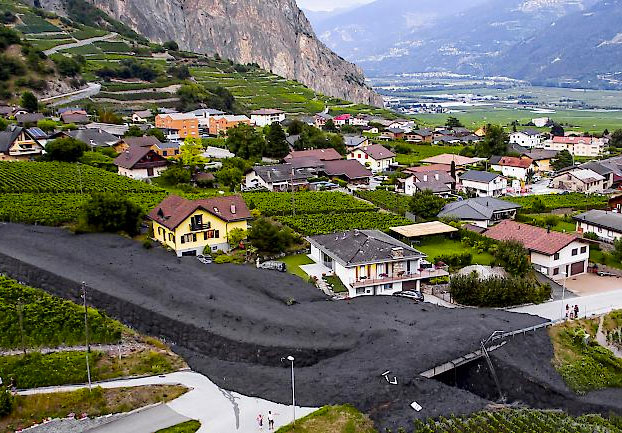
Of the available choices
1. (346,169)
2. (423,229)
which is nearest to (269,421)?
(423,229)

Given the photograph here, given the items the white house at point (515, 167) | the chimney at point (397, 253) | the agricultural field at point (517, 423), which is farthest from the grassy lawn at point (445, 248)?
the white house at point (515, 167)

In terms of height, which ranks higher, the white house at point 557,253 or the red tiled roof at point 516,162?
the red tiled roof at point 516,162

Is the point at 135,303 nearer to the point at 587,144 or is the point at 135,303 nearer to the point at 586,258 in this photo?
the point at 586,258

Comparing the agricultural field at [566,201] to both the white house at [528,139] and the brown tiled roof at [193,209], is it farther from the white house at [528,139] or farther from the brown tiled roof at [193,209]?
the white house at [528,139]

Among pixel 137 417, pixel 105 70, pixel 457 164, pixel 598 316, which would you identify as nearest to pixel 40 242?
pixel 137 417

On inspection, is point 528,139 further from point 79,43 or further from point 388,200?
point 79,43

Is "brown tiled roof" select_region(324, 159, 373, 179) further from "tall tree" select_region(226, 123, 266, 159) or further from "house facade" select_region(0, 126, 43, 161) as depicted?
"house facade" select_region(0, 126, 43, 161)
